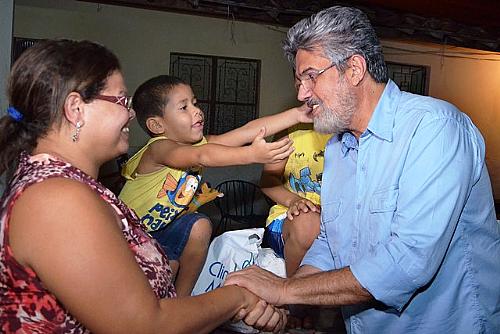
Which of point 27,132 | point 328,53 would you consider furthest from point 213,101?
point 27,132

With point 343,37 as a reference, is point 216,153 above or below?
below

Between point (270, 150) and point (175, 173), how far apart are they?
0.82 meters

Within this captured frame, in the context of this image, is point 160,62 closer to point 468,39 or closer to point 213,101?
point 213,101

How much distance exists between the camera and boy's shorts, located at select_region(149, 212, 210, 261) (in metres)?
3.23

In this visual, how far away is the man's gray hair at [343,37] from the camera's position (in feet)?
7.03

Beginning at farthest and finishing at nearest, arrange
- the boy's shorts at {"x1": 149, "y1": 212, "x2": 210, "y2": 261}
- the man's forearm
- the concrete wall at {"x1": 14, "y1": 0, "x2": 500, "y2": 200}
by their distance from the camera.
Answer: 1. the concrete wall at {"x1": 14, "y1": 0, "x2": 500, "y2": 200}
2. the boy's shorts at {"x1": 149, "y1": 212, "x2": 210, "y2": 261}
3. the man's forearm

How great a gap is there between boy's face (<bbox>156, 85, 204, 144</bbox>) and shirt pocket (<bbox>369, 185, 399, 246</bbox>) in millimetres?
1449

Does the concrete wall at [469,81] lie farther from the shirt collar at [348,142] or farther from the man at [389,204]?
the man at [389,204]

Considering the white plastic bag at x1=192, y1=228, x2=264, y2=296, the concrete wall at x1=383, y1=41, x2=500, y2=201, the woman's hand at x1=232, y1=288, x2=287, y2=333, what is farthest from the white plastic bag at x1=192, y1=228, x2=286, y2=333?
the concrete wall at x1=383, y1=41, x2=500, y2=201

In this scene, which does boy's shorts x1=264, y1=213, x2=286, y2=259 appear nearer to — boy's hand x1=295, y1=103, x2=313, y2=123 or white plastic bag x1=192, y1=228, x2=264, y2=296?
white plastic bag x1=192, y1=228, x2=264, y2=296

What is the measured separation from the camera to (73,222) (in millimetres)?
1379

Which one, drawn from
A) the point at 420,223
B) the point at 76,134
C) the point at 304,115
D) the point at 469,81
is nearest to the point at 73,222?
the point at 76,134

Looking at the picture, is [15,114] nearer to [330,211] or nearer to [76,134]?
[76,134]

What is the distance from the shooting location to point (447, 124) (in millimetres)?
1912
